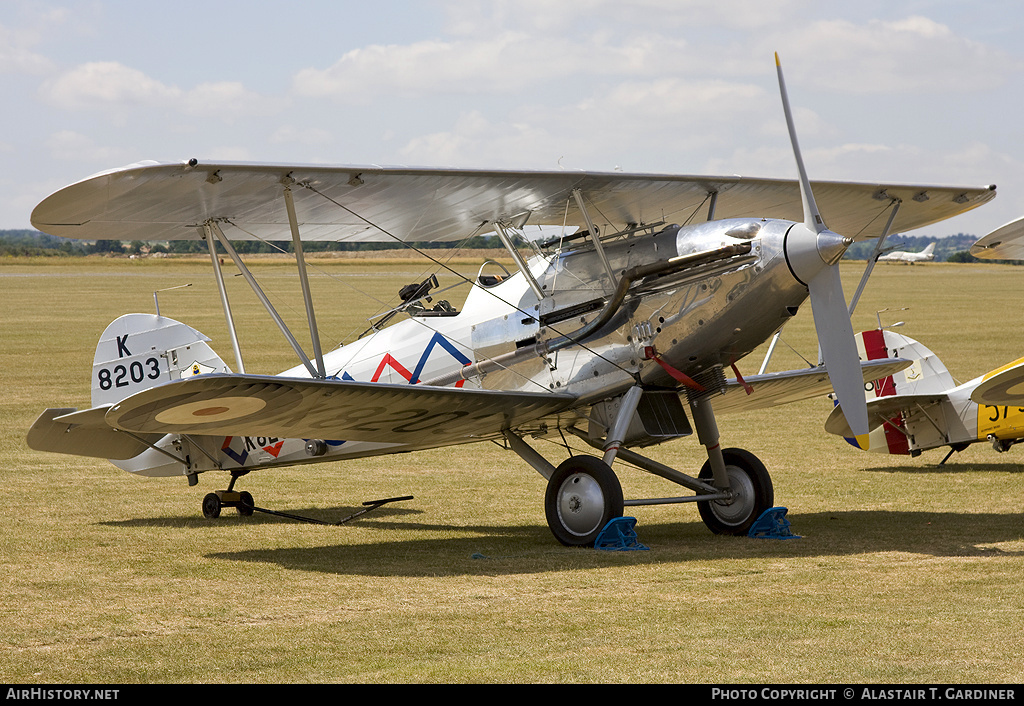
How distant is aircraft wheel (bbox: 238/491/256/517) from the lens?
10.6 m

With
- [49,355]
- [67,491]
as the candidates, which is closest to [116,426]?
[67,491]

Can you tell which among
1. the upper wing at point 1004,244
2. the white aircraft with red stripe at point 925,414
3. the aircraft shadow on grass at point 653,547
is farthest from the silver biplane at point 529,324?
the white aircraft with red stripe at point 925,414

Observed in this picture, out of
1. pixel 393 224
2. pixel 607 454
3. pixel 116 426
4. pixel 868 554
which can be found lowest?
pixel 868 554

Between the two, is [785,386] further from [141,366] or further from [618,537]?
[141,366]

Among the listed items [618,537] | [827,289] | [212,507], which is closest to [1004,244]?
[827,289]

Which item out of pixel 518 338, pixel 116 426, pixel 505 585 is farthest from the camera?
pixel 518 338

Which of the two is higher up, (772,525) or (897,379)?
(897,379)

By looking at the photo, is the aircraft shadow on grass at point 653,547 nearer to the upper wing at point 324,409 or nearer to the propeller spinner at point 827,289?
the upper wing at point 324,409

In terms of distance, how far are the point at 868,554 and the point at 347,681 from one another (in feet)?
15.2

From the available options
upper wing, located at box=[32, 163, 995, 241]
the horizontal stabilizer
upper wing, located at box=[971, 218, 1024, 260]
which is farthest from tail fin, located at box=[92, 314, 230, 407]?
upper wing, located at box=[971, 218, 1024, 260]

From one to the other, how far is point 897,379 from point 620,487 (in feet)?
18.8

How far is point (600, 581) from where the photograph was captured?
7.40 meters

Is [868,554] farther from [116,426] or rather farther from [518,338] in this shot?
[116,426]

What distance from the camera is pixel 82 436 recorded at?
10.1 m
